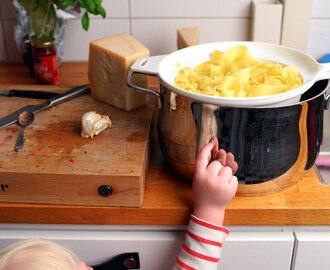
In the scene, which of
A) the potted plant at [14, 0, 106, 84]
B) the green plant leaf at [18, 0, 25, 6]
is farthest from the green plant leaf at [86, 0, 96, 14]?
the green plant leaf at [18, 0, 25, 6]

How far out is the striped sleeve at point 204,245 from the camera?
2.40ft

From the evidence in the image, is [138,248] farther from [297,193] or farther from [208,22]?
[208,22]

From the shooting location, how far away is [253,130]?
0.70 metres

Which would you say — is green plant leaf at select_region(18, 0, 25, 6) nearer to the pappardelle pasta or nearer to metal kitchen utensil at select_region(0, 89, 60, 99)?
metal kitchen utensil at select_region(0, 89, 60, 99)

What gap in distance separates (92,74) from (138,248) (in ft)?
1.33

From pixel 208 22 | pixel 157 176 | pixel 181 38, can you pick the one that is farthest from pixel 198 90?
pixel 208 22

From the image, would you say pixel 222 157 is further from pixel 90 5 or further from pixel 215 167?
pixel 90 5

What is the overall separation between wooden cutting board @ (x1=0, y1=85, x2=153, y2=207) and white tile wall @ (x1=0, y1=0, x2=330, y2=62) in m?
0.55

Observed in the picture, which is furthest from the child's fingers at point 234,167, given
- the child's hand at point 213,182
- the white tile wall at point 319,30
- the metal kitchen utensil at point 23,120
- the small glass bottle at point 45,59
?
the white tile wall at point 319,30

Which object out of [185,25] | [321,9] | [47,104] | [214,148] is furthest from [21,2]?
[321,9]

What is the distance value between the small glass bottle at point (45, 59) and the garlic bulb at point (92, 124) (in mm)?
356

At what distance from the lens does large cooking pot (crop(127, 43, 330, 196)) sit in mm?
691

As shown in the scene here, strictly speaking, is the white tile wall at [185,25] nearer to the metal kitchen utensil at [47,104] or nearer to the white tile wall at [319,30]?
the white tile wall at [319,30]

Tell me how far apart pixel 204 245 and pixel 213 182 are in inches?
4.4
